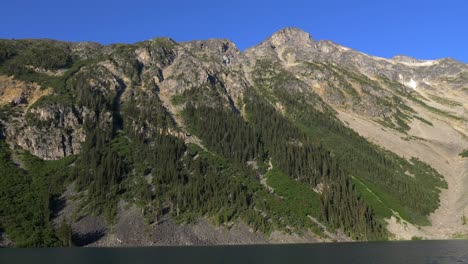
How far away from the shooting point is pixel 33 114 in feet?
536

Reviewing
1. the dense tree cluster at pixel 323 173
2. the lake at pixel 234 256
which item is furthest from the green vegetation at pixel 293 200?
the lake at pixel 234 256

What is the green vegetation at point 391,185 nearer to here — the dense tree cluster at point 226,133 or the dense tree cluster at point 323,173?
the dense tree cluster at point 323,173

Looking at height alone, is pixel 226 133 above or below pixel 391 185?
above

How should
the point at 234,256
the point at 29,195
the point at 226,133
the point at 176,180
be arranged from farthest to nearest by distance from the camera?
the point at 226,133 < the point at 176,180 < the point at 29,195 < the point at 234,256

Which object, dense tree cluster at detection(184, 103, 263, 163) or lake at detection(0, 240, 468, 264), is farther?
dense tree cluster at detection(184, 103, 263, 163)

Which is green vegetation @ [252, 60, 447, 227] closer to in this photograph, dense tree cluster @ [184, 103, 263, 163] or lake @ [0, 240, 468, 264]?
dense tree cluster @ [184, 103, 263, 163]

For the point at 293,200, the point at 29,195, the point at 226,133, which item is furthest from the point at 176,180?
the point at 29,195

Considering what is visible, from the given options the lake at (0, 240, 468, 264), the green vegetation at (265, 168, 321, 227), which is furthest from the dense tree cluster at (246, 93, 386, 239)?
the lake at (0, 240, 468, 264)

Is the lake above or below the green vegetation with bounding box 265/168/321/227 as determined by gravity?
below

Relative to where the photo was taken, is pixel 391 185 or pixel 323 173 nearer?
pixel 323 173

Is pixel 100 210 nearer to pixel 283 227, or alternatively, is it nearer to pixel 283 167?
pixel 283 227

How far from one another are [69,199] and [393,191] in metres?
132

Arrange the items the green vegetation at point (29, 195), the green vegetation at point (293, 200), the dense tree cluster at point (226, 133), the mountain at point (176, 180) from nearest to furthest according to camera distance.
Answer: the green vegetation at point (29, 195) → the mountain at point (176, 180) → the green vegetation at point (293, 200) → the dense tree cluster at point (226, 133)

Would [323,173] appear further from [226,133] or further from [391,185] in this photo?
[226,133]
